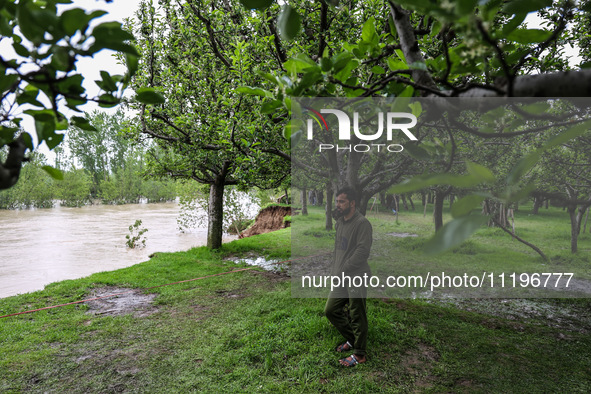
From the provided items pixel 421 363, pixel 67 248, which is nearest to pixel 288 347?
pixel 421 363

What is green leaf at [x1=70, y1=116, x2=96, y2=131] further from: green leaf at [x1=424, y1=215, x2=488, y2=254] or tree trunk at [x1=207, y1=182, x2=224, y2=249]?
tree trunk at [x1=207, y1=182, x2=224, y2=249]

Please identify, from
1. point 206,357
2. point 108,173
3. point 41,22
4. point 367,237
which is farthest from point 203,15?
point 108,173

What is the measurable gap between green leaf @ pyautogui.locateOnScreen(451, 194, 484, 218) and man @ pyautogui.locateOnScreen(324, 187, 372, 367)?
2.78 meters

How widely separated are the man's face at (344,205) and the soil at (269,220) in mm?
13073

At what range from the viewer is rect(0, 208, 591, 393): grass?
327 centimetres

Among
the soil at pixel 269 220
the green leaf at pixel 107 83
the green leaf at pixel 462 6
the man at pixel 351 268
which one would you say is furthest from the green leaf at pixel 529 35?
the soil at pixel 269 220

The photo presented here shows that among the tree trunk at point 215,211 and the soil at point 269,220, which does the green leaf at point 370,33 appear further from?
the soil at point 269,220

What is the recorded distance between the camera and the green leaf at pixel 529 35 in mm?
699

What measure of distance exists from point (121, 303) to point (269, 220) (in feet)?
35.9

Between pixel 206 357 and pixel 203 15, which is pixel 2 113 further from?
pixel 203 15

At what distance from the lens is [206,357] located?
12.6 ft

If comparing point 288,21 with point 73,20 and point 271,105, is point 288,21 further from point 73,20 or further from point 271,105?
point 73,20

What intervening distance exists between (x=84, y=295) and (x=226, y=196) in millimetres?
8352

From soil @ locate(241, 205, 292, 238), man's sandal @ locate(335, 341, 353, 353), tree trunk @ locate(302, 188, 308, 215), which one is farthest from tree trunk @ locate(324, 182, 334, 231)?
soil @ locate(241, 205, 292, 238)
